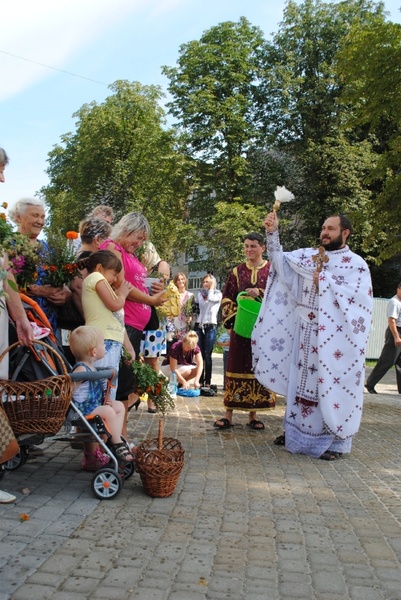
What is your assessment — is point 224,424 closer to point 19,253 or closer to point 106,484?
point 106,484

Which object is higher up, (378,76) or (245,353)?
(378,76)

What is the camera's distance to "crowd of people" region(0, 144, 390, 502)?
5.55 meters

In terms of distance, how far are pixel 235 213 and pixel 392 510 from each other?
32671mm

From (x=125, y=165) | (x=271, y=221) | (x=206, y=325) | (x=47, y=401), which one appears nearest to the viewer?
(x=47, y=401)

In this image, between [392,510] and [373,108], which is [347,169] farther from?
[392,510]

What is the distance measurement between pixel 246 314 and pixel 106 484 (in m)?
3.46

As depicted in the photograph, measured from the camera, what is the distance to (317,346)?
6.89 meters

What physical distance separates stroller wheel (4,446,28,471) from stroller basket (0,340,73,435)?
1088 millimetres

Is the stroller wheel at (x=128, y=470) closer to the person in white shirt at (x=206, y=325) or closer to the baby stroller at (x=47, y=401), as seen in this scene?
the baby stroller at (x=47, y=401)

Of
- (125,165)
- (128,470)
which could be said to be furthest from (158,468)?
(125,165)

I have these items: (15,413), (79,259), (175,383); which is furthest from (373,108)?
(15,413)

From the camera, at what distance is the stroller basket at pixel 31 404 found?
15.1 ft

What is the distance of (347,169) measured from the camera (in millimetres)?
37938


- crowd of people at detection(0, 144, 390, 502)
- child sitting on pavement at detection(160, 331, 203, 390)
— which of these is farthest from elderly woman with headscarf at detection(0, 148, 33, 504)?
child sitting on pavement at detection(160, 331, 203, 390)
